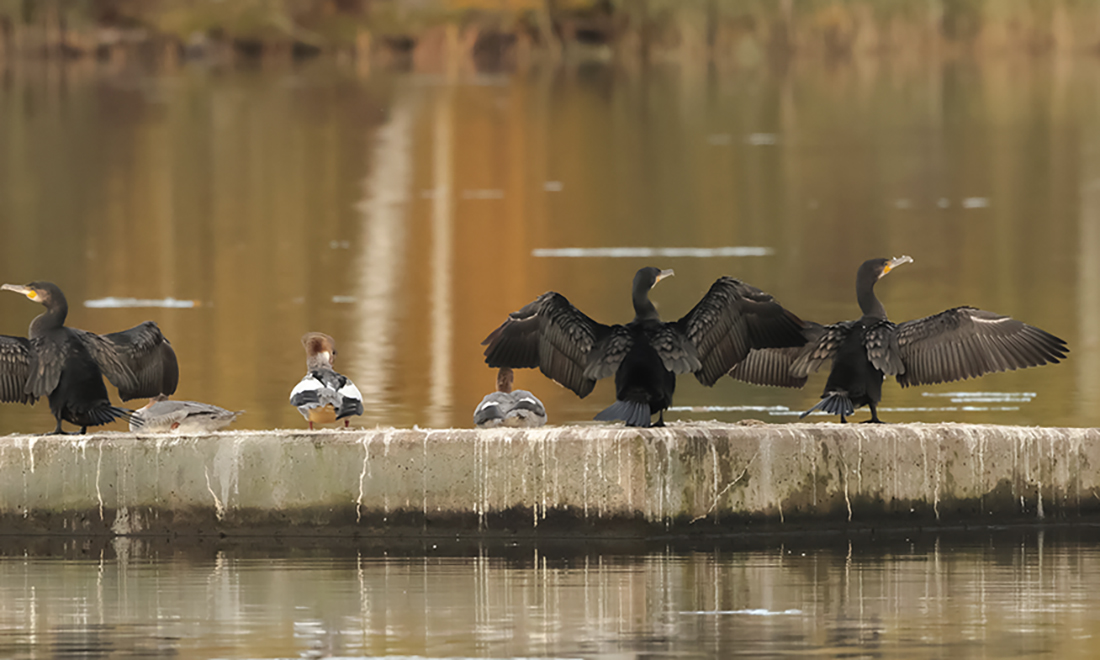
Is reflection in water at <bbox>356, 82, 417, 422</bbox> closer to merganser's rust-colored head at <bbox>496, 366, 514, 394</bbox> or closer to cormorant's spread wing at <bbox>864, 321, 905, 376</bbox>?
merganser's rust-colored head at <bbox>496, 366, 514, 394</bbox>

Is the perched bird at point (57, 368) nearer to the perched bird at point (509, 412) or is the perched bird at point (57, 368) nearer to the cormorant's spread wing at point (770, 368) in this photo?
the perched bird at point (509, 412)

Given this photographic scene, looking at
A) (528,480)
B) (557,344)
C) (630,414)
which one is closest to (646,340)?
(630,414)

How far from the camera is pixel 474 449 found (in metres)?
15.1

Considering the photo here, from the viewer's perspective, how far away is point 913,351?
53.1 ft

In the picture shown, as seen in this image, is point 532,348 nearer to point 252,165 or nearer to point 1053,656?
point 1053,656

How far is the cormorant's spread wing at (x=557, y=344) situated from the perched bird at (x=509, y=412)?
22 centimetres

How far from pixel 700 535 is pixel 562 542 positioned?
0.85 metres

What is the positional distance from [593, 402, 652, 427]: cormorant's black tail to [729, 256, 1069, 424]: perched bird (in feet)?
4.58

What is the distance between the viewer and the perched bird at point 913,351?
1600 centimetres

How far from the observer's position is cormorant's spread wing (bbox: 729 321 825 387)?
16.6m

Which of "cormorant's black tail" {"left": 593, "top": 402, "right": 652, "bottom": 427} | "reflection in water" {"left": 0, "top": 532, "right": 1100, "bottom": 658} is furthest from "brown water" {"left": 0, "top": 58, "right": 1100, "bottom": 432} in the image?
"reflection in water" {"left": 0, "top": 532, "right": 1100, "bottom": 658}

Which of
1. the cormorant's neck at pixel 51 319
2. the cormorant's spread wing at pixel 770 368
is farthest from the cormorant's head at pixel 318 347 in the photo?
the cormorant's spread wing at pixel 770 368

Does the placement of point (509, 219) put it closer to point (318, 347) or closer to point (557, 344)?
point (318, 347)

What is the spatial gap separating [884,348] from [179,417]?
4558 millimetres
